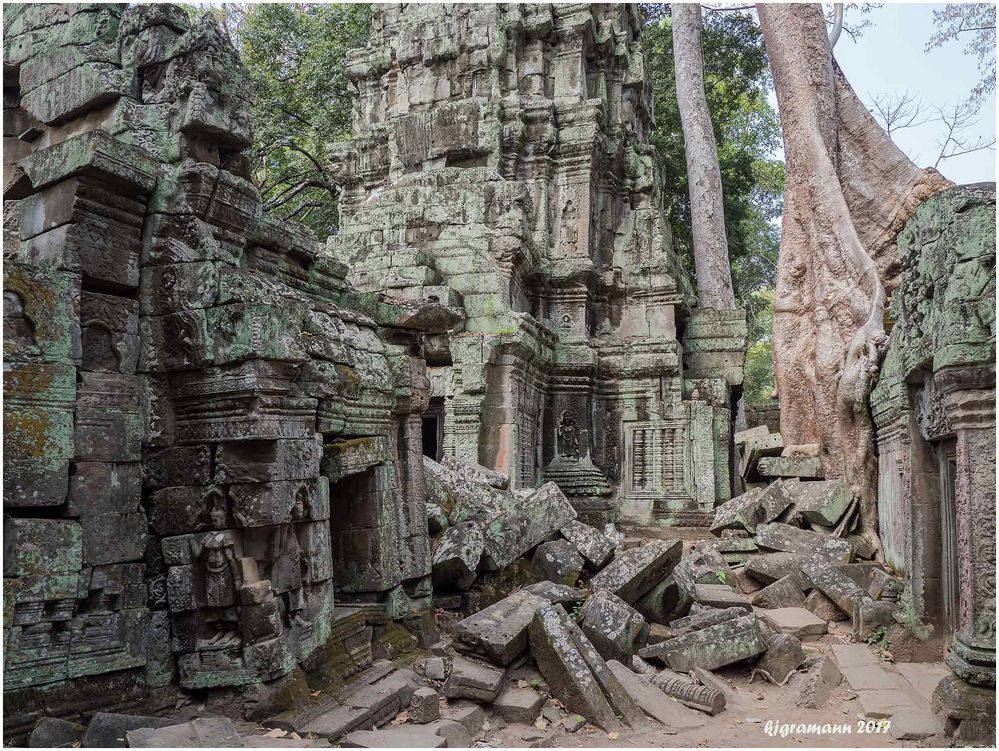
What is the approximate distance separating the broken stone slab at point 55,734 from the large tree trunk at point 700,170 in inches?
557

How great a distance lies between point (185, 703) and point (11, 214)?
3.05 metres

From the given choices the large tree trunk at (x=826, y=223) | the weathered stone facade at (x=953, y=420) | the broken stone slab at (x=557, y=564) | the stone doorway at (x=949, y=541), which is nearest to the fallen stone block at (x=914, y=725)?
the weathered stone facade at (x=953, y=420)

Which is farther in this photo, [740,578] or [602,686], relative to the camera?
[740,578]

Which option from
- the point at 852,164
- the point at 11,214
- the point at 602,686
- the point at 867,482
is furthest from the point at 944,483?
the point at 852,164

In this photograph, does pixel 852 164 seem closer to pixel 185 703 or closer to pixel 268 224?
pixel 268 224

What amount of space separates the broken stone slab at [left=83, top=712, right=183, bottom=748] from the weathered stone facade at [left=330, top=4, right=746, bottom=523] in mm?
6653

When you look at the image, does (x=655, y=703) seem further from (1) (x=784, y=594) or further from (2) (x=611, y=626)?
(1) (x=784, y=594)

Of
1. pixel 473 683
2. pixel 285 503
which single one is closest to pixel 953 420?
pixel 473 683

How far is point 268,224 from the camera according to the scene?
506 cm

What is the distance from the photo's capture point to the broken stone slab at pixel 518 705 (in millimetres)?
4543

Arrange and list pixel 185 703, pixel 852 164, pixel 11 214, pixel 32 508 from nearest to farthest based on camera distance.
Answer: pixel 32 508 → pixel 185 703 → pixel 11 214 → pixel 852 164

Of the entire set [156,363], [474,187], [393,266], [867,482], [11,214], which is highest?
[474,187]

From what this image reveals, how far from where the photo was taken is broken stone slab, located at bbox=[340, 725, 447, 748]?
3875mm

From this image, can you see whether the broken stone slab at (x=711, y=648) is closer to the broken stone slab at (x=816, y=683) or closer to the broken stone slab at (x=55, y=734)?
the broken stone slab at (x=816, y=683)
